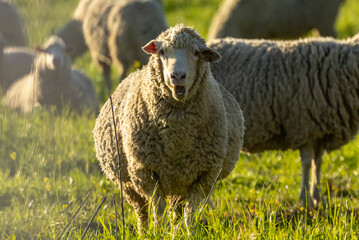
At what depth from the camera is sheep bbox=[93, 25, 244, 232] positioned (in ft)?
14.4

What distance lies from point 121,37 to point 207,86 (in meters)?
5.62

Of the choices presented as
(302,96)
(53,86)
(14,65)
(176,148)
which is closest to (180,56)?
(176,148)

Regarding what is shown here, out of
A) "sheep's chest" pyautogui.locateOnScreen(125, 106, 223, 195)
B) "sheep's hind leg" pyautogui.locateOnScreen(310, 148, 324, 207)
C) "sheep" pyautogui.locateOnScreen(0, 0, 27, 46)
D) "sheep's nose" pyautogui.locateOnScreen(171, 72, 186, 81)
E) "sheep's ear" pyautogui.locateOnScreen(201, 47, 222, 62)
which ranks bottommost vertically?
"sheep's hind leg" pyautogui.locateOnScreen(310, 148, 324, 207)

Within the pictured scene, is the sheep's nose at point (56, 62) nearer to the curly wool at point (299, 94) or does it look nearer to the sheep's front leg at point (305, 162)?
the curly wool at point (299, 94)

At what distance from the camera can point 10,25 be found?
37.7 ft

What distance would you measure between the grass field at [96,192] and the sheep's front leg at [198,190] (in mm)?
101

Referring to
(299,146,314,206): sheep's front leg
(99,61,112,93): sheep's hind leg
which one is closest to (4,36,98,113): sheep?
(99,61,112,93): sheep's hind leg

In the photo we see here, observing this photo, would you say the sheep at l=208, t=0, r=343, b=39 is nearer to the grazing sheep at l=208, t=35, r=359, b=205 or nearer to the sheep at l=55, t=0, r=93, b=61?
the sheep at l=55, t=0, r=93, b=61

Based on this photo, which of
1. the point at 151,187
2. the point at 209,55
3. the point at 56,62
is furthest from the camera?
the point at 56,62

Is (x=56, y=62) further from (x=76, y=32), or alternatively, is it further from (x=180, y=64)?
(x=180, y=64)

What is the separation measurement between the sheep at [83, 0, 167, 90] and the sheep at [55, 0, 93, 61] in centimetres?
99

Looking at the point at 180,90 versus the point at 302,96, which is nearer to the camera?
the point at 180,90

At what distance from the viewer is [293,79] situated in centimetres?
655

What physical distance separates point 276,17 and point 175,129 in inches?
279
